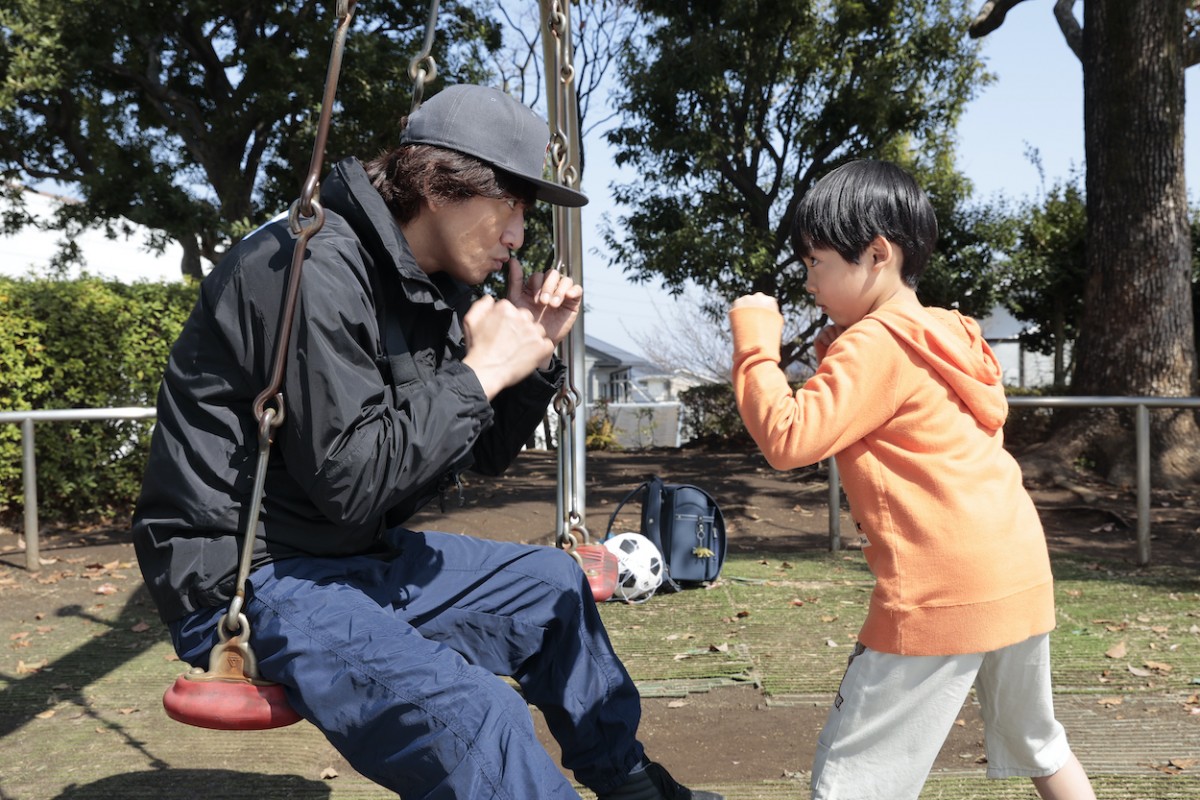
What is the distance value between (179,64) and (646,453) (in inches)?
287

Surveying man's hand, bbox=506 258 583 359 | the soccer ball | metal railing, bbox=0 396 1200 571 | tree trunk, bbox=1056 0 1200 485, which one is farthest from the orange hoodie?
tree trunk, bbox=1056 0 1200 485

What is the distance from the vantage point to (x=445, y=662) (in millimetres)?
1841

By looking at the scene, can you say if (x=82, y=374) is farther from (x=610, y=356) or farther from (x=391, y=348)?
(x=610, y=356)

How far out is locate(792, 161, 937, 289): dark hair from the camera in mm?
2090

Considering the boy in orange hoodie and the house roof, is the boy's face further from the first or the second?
the house roof

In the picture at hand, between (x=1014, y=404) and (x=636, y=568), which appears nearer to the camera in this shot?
(x=636, y=568)

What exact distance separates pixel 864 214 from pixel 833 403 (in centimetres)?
→ 39

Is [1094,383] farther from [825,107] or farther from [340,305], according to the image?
[340,305]

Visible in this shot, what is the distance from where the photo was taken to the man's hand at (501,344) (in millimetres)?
1977

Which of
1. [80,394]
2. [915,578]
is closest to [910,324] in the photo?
[915,578]

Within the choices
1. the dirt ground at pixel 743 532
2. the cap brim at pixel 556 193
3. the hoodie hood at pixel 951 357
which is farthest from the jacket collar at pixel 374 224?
the dirt ground at pixel 743 532

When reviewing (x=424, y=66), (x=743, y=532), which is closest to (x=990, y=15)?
(x=743, y=532)

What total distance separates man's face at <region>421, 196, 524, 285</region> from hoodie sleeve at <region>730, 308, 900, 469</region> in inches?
22.4

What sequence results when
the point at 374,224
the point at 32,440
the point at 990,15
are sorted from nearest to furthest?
the point at 374,224, the point at 32,440, the point at 990,15
